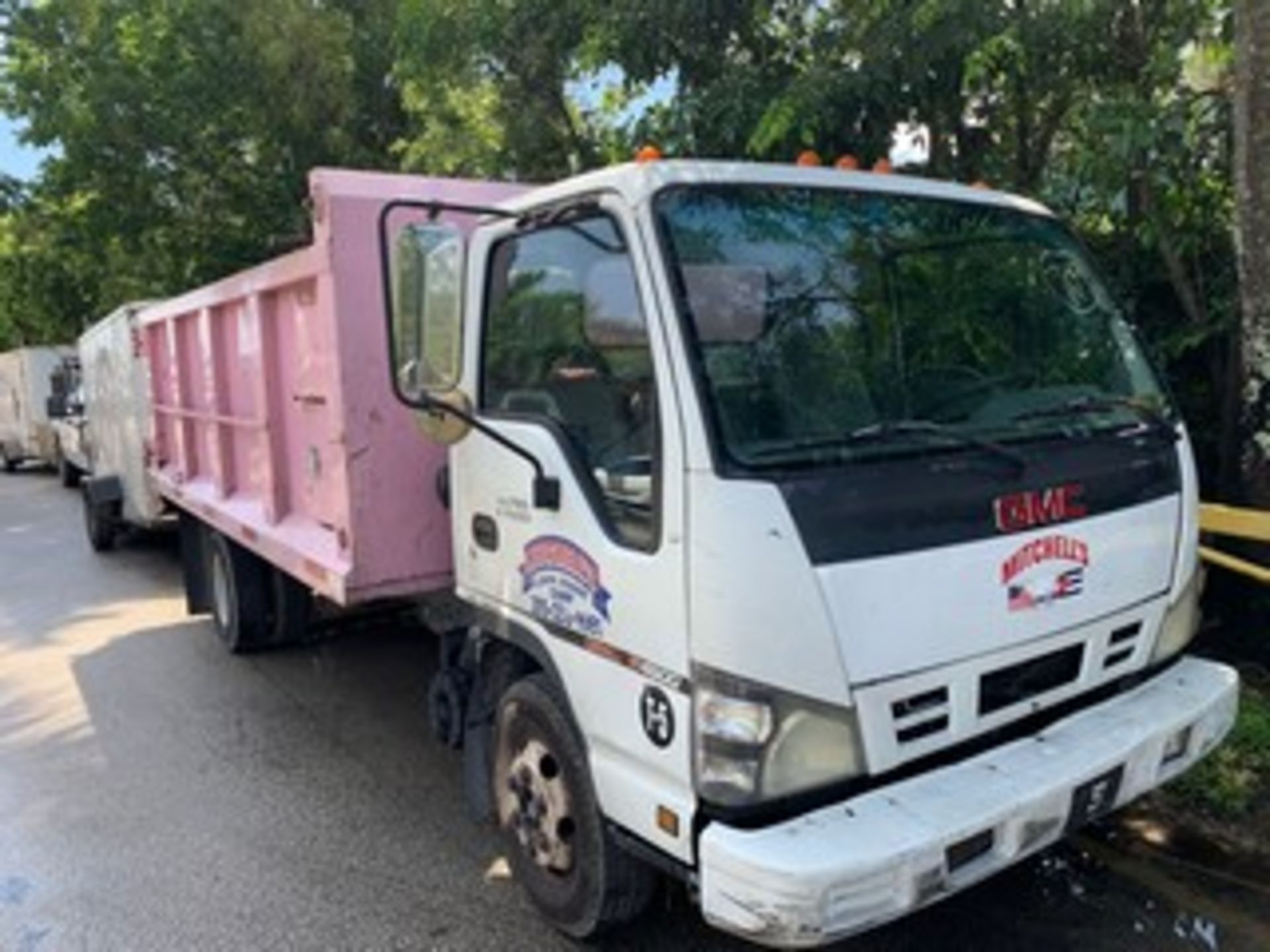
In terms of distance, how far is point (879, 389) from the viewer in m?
2.93

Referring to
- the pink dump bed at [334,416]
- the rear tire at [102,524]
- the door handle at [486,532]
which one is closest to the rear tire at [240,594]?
the pink dump bed at [334,416]

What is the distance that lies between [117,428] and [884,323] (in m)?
8.25

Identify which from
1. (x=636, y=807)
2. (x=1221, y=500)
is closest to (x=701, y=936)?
(x=636, y=807)

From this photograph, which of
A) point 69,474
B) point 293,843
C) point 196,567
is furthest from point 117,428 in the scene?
point 69,474

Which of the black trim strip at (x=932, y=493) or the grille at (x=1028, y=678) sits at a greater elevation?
the black trim strip at (x=932, y=493)

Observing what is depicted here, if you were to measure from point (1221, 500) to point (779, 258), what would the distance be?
3.16m

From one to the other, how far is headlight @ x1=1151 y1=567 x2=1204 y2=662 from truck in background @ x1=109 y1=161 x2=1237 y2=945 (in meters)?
0.02

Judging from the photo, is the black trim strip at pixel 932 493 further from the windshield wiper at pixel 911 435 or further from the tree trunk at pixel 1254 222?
the tree trunk at pixel 1254 222

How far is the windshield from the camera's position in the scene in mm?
2727

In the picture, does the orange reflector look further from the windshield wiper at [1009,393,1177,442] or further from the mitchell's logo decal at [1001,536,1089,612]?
the windshield wiper at [1009,393,1177,442]

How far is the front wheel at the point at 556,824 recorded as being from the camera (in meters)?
3.09

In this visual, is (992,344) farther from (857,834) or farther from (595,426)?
(857,834)

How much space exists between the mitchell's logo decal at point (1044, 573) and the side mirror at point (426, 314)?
154 centimetres

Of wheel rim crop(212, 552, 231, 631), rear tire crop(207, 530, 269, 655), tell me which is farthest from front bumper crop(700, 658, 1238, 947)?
wheel rim crop(212, 552, 231, 631)
